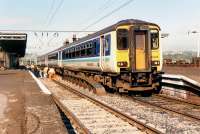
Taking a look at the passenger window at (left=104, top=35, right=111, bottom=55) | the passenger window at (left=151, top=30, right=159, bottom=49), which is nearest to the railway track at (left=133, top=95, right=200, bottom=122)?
the passenger window at (left=151, top=30, right=159, bottom=49)

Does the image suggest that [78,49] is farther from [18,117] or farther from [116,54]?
[18,117]

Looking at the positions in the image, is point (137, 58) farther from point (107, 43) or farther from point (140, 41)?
point (107, 43)

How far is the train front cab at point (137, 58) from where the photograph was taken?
1733 cm

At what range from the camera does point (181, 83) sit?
1770 cm

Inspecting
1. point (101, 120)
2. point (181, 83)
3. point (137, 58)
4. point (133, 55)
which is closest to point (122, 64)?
point (133, 55)

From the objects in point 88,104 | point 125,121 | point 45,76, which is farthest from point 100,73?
point 45,76

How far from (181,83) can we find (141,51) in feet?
7.69

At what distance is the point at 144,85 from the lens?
1755cm

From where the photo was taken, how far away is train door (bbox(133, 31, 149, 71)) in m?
17.5

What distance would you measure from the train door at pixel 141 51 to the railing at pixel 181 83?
1.71 meters

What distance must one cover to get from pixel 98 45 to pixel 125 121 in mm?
8890

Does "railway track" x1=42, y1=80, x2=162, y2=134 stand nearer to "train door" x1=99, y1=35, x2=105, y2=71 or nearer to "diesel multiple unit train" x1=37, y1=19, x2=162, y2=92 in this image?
"diesel multiple unit train" x1=37, y1=19, x2=162, y2=92

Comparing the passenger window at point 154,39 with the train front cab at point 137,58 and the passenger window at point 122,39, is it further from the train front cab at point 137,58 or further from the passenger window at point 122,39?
the passenger window at point 122,39

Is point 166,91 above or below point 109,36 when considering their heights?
below
